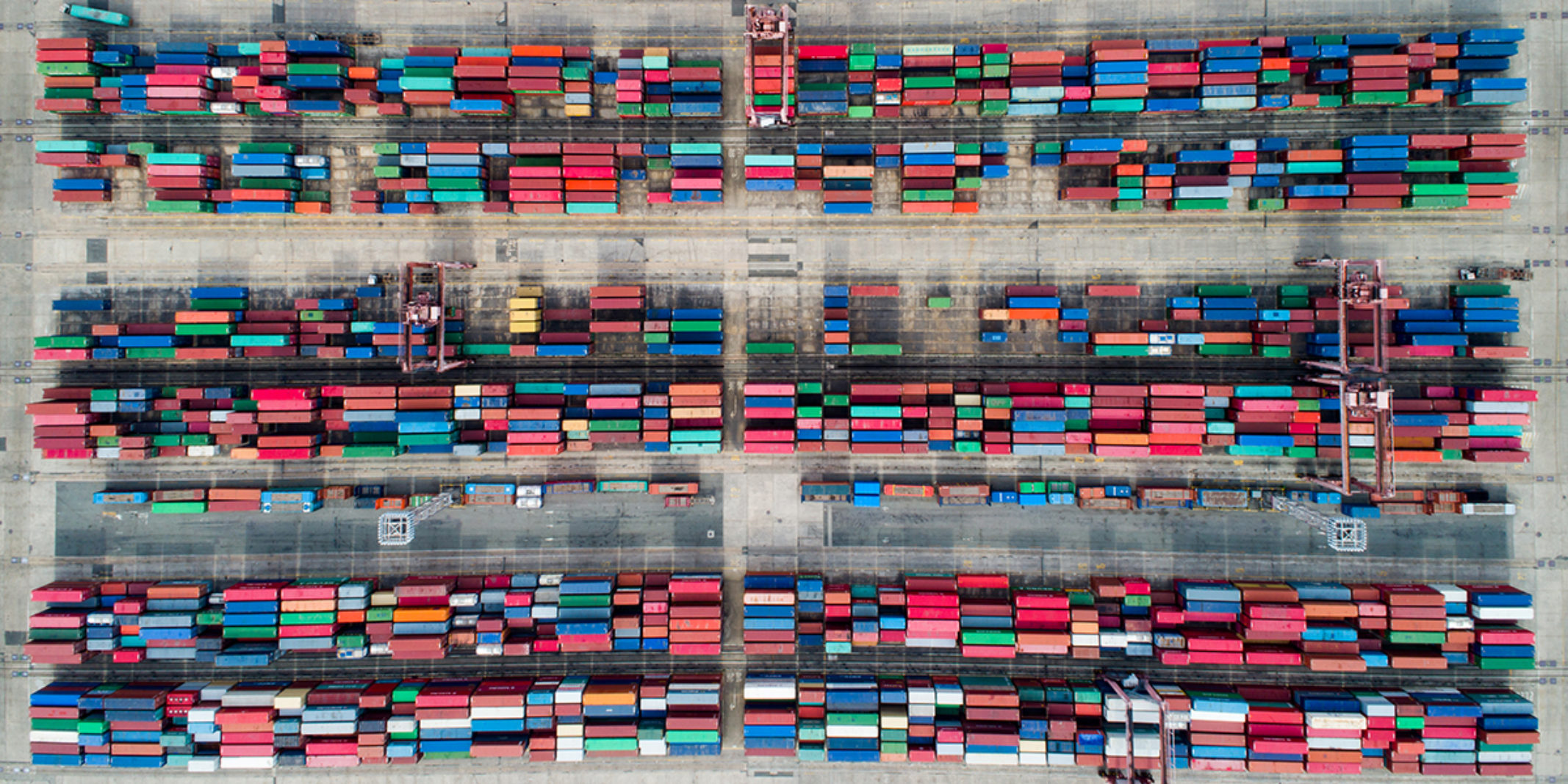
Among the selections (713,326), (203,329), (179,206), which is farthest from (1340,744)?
(179,206)

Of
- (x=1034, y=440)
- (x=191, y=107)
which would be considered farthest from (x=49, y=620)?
(x=1034, y=440)

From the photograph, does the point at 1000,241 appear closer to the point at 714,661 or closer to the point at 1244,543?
the point at 1244,543

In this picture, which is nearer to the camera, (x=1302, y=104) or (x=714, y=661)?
(x=1302, y=104)

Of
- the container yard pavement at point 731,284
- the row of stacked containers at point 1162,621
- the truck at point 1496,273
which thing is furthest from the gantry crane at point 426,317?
the truck at point 1496,273

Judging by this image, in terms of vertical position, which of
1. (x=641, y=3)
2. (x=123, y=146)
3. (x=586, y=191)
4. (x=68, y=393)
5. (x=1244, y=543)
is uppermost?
(x=641, y=3)

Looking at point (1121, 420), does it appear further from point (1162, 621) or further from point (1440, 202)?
point (1440, 202)

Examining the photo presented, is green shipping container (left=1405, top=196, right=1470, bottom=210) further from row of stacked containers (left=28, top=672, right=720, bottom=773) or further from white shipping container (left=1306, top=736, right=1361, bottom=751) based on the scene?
row of stacked containers (left=28, top=672, right=720, bottom=773)

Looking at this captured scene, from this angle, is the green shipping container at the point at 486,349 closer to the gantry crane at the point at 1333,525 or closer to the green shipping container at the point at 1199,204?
the green shipping container at the point at 1199,204

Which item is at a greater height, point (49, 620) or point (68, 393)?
point (68, 393)
